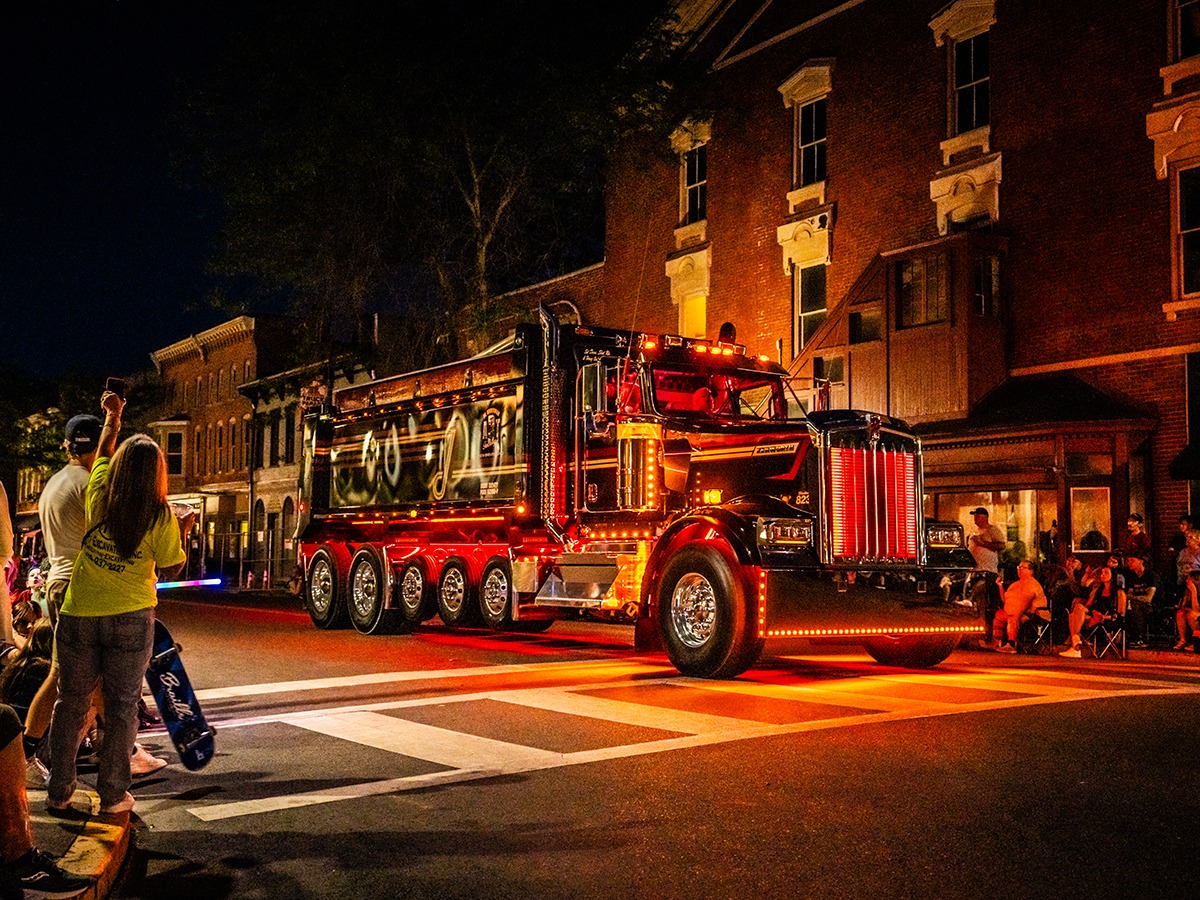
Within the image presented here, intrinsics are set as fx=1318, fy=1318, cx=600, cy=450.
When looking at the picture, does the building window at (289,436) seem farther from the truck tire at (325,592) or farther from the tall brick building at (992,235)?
the truck tire at (325,592)

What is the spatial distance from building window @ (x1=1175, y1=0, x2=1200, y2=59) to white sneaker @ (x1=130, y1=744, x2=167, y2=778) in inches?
708

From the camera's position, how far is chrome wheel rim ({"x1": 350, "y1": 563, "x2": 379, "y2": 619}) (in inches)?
768

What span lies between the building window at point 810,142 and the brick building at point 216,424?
1230 inches

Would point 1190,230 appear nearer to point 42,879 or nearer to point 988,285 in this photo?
point 988,285

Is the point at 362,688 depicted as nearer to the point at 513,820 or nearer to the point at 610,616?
the point at 610,616

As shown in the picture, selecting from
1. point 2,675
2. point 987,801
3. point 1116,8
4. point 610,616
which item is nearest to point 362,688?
point 610,616

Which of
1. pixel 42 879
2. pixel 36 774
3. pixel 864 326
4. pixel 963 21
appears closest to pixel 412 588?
pixel 864 326

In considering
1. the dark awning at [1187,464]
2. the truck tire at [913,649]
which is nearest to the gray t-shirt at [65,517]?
the truck tire at [913,649]

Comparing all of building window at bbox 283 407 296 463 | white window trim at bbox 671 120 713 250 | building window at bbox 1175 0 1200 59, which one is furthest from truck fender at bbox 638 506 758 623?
building window at bbox 283 407 296 463

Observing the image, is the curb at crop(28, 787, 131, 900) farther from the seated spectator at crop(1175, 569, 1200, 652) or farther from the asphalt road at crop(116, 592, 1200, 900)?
the seated spectator at crop(1175, 569, 1200, 652)

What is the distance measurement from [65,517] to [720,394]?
29.8 ft

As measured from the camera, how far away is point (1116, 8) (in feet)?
67.3

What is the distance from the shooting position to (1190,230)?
63.8 feet

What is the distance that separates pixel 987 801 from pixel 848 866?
145cm
